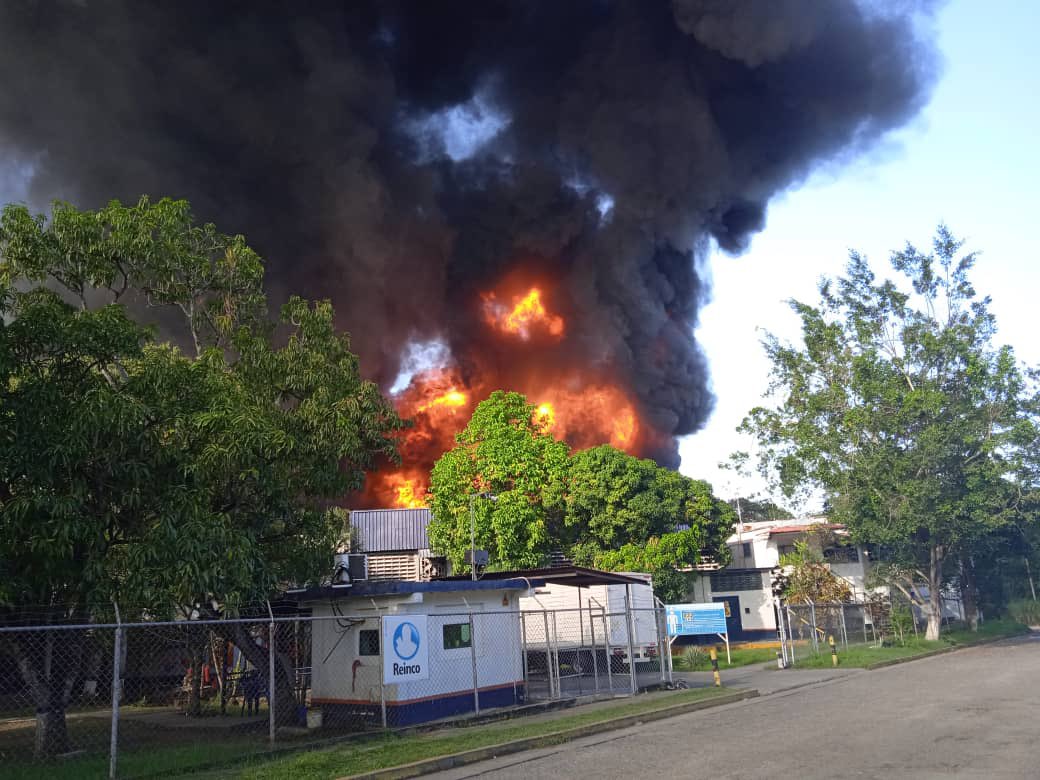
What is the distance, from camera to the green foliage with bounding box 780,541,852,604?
142 ft

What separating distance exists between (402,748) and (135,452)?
7.51 m

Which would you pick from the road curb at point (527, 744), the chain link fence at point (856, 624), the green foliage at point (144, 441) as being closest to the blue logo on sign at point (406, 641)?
the green foliage at point (144, 441)

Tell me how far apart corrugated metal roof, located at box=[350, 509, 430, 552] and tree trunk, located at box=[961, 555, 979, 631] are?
33.7m

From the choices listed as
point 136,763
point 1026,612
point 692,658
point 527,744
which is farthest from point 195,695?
point 1026,612

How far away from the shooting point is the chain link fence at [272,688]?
551 inches

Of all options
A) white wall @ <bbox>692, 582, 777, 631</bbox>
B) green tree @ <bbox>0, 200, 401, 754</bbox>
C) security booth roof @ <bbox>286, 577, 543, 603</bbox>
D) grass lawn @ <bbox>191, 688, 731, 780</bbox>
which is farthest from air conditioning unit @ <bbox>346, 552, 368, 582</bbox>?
grass lawn @ <bbox>191, 688, 731, 780</bbox>

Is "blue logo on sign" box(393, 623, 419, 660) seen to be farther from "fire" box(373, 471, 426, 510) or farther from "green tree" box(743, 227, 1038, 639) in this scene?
"fire" box(373, 471, 426, 510)

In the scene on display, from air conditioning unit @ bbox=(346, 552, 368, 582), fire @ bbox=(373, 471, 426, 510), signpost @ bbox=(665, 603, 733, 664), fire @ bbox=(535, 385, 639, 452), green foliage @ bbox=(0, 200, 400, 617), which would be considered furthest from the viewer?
fire @ bbox=(535, 385, 639, 452)

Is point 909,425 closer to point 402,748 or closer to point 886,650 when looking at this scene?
point 886,650

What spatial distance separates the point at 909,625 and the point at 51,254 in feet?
139

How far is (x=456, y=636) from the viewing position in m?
19.3

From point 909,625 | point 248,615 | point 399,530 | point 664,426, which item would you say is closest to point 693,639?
point 909,625

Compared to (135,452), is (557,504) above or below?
above

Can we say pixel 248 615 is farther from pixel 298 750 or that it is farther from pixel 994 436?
pixel 994 436
